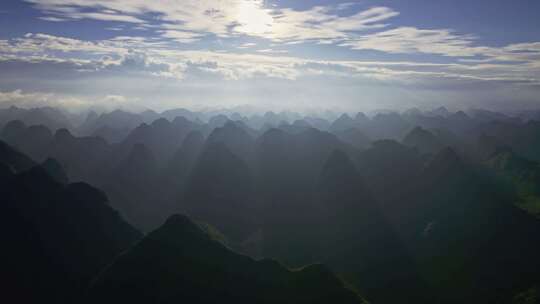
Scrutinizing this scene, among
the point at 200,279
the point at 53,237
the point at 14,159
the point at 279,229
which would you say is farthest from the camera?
the point at 14,159

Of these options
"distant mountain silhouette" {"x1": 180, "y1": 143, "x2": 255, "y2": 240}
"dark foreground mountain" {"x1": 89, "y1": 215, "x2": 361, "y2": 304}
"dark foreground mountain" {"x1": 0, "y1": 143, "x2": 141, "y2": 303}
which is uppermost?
"dark foreground mountain" {"x1": 89, "y1": 215, "x2": 361, "y2": 304}

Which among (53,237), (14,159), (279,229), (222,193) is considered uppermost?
(14,159)

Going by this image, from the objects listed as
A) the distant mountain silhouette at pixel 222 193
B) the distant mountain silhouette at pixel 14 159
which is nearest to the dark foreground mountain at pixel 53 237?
the distant mountain silhouette at pixel 14 159

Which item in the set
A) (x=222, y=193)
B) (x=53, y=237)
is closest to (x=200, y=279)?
(x=53, y=237)

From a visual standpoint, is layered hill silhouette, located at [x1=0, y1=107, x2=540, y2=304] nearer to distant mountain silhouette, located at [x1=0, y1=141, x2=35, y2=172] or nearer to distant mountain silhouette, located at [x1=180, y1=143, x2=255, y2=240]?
distant mountain silhouette, located at [x1=180, y1=143, x2=255, y2=240]

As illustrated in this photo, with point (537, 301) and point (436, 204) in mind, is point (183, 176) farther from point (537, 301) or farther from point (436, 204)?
point (537, 301)

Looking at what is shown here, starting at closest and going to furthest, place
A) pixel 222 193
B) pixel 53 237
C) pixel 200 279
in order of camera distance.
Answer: pixel 200 279 → pixel 53 237 → pixel 222 193

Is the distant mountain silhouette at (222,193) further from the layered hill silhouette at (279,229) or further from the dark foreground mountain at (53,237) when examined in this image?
the dark foreground mountain at (53,237)

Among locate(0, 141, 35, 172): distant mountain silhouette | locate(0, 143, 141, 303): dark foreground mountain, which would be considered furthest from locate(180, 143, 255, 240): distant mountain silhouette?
locate(0, 141, 35, 172): distant mountain silhouette

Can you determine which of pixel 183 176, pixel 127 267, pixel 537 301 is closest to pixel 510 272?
pixel 537 301

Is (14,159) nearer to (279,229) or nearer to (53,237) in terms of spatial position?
(53,237)
